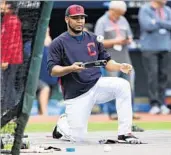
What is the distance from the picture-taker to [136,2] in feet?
49.3

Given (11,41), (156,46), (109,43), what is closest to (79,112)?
(11,41)

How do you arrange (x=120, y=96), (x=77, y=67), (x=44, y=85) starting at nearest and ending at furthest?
(x=77, y=67), (x=120, y=96), (x=44, y=85)

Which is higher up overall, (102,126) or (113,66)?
(113,66)

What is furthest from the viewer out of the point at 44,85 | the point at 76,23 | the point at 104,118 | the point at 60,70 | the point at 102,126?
the point at 44,85

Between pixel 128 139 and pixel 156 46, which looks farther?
pixel 156 46

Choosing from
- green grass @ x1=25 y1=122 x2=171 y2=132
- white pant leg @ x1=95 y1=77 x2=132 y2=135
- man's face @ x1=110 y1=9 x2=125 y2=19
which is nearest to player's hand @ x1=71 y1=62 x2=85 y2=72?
white pant leg @ x1=95 y1=77 x2=132 y2=135

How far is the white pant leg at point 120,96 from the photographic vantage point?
8102mm

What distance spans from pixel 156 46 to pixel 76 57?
17.8 ft

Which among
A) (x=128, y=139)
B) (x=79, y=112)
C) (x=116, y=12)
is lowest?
(x=128, y=139)

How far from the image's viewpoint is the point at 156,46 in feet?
44.6

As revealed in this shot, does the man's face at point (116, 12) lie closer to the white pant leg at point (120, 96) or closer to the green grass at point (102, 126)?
the green grass at point (102, 126)

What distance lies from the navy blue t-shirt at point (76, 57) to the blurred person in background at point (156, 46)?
492 cm

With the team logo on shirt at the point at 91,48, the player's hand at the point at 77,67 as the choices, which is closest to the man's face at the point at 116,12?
the team logo on shirt at the point at 91,48

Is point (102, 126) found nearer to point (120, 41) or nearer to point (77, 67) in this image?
point (120, 41)
